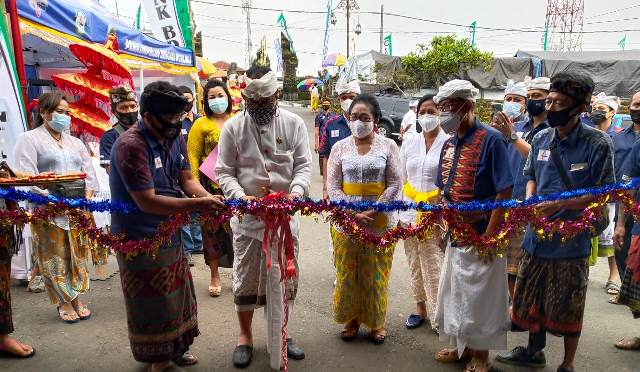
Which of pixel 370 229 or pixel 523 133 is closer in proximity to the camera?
pixel 370 229

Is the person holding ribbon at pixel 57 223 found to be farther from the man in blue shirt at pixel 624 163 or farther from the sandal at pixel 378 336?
the man in blue shirt at pixel 624 163

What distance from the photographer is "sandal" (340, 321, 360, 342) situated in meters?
3.77

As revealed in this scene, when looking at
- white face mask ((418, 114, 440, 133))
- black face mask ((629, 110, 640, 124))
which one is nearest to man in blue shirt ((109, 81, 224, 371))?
white face mask ((418, 114, 440, 133))

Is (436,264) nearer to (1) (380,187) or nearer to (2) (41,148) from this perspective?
(1) (380,187)

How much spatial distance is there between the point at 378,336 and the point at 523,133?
7.47 ft

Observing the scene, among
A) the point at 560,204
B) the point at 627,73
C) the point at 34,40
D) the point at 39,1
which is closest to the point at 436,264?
the point at 560,204

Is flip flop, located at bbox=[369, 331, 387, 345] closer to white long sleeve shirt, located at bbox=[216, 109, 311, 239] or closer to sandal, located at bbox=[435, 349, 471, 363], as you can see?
sandal, located at bbox=[435, 349, 471, 363]

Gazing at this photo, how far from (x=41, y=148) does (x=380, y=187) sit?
116 inches

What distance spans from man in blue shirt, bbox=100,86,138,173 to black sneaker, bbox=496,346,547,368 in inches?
150

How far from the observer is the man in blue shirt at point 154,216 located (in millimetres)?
2773

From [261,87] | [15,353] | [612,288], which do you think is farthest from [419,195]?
[15,353]

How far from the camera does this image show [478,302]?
3096 millimetres

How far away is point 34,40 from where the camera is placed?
7.62 m

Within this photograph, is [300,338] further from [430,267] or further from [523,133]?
[523,133]
